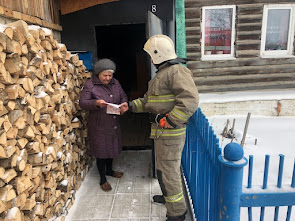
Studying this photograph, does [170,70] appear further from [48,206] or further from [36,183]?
[48,206]

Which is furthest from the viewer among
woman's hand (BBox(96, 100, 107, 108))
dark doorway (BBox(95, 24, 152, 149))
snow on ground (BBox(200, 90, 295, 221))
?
dark doorway (BBox(95, 24, 152, 149))

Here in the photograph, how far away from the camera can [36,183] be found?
96.0 inches

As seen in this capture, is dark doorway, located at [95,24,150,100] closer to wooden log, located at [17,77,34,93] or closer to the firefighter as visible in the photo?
the firefighter

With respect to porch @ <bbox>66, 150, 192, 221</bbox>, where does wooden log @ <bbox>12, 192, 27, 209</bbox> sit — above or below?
above

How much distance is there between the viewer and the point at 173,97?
2.70 m

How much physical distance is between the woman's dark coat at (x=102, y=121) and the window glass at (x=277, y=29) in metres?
6.05

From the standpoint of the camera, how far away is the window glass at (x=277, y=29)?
746 centimetres

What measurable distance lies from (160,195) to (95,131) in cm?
122

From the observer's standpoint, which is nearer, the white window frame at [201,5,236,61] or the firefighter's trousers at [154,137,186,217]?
the firefighter's trousers at [154,137,186,217]

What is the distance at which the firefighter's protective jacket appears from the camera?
8.14 ft

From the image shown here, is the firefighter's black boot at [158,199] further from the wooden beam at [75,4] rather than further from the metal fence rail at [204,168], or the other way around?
the wooden beam at [75,4]

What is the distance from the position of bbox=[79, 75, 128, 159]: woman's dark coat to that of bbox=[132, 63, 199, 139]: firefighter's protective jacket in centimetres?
80

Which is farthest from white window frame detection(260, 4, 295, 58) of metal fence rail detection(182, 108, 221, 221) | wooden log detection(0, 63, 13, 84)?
wooden log detection(0, 63, 13, 84)

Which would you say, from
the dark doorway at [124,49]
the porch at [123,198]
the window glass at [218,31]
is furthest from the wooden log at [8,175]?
the dark doorway at [124,49]
